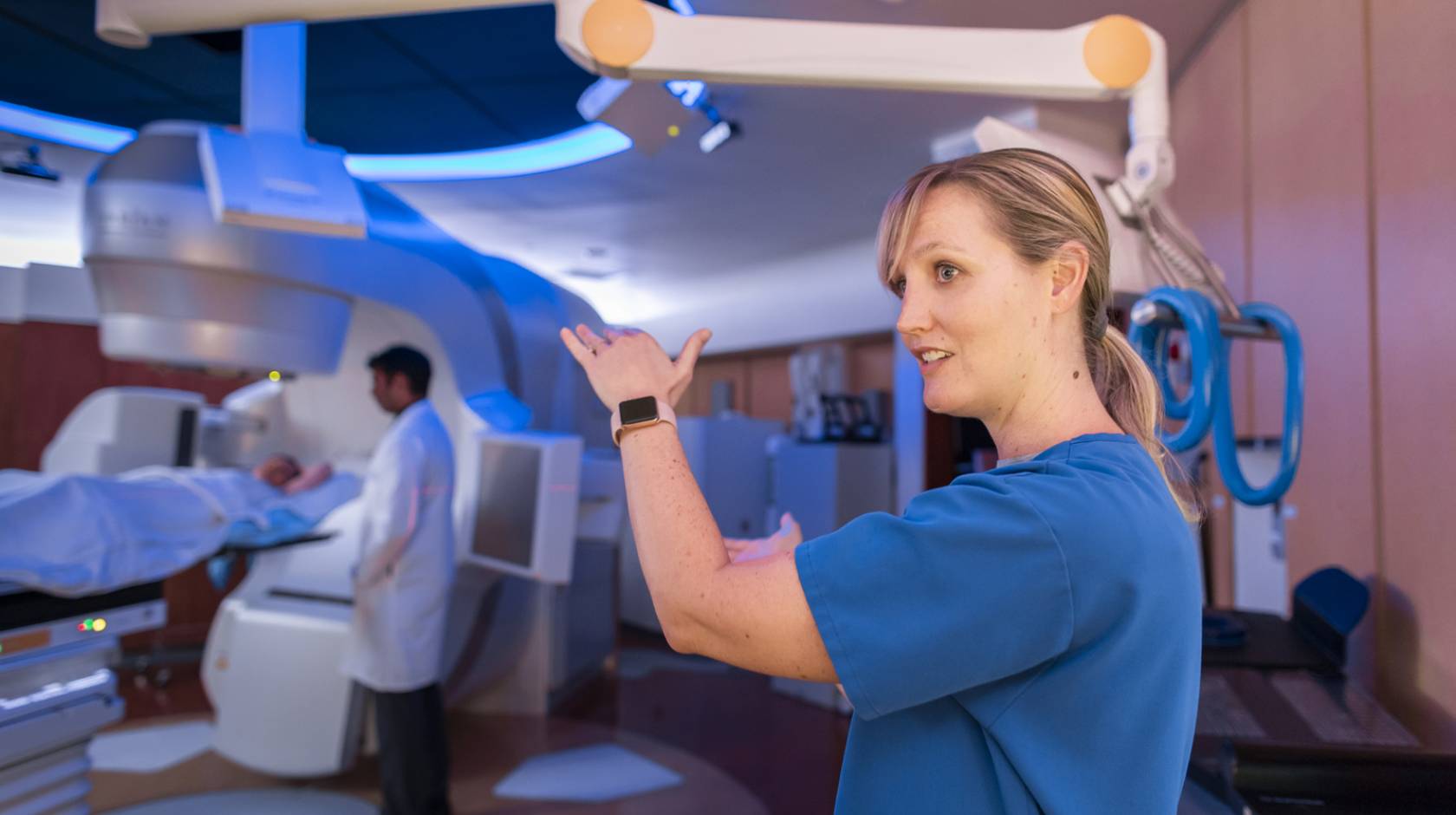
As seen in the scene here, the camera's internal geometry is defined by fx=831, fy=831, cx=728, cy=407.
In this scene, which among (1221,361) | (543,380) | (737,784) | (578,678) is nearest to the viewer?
(1221,361)

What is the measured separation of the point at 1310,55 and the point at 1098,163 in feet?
2.62

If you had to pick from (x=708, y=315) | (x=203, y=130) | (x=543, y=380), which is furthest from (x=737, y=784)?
(x=708, y=315)

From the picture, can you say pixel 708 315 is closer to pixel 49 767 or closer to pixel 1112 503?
pixel 49 767

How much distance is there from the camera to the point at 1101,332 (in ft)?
2.61

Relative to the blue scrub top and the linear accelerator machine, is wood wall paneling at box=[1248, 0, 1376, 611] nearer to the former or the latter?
the blue scrub top

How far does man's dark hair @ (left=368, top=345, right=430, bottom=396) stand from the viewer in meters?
2.82

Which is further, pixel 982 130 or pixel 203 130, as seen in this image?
pixel 203 130

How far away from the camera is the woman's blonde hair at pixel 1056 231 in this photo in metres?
0.70

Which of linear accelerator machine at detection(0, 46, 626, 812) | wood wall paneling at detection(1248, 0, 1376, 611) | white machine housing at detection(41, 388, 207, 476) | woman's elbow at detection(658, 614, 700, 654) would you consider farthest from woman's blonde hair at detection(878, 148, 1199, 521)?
white machine housing at detection(41, 388, 207, 476)

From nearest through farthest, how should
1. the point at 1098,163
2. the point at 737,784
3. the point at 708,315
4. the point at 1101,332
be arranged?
the point at 1101,332
the point at 1098,163
the point at 737,784
the point at 708,315

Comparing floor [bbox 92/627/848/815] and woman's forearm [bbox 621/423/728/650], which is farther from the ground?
woman's forearm [bbox 621/423/728/650]

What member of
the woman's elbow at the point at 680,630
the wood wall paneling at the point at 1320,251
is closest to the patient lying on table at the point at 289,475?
the woman's elbow at the point at 680,630

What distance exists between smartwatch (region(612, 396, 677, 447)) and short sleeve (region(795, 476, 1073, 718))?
21 cm

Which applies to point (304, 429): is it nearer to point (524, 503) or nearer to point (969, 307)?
point (524, 503)
